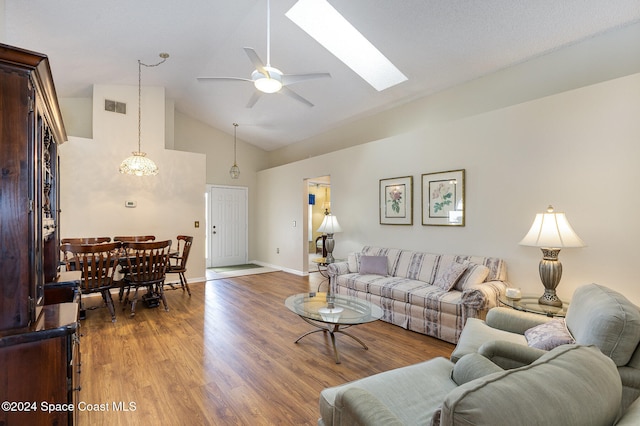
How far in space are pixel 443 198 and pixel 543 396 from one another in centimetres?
373

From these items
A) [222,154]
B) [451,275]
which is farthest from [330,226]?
[222,154]

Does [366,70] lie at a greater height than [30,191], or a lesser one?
greater

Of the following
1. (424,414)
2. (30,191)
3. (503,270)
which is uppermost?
(30,191)

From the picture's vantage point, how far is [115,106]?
546cm

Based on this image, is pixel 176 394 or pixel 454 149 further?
pixel 454 149

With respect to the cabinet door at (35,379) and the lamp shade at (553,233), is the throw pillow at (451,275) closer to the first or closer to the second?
the lamp shade at (553,233)

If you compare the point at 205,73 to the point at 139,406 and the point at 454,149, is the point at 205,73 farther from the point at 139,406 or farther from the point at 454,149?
the point at 139,406

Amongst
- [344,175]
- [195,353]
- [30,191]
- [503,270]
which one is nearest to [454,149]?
[503,270]

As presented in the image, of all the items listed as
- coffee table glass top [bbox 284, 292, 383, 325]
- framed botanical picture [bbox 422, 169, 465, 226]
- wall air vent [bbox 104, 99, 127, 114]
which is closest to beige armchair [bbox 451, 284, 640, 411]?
coffee table glass top [bbox 284, 292, 383, 325]

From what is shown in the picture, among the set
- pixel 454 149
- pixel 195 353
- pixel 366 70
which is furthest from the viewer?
pixel 366 70

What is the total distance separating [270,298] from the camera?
4.93m

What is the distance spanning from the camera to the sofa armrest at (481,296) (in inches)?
119

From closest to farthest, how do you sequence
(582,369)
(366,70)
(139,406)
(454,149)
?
(582,369), (139,406), (454,149), (366,70)

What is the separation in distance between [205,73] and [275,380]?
4908 mm
